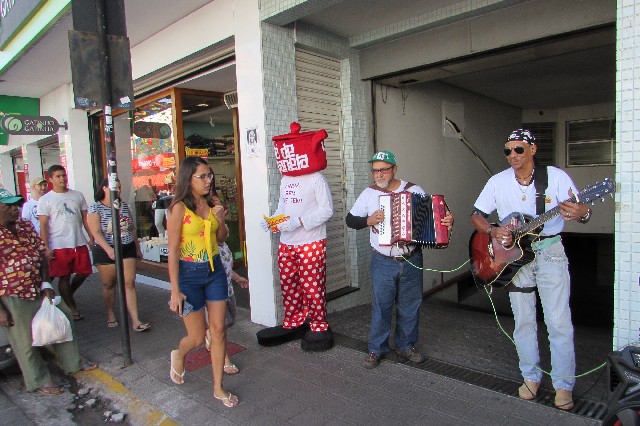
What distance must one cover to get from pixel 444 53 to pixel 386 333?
310 centimetres

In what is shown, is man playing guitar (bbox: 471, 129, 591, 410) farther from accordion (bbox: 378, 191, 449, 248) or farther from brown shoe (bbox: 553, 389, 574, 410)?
accordion (bbox: 378, 191, 449, 248)

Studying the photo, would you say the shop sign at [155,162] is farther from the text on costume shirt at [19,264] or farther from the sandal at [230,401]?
the sandal at [230,401]

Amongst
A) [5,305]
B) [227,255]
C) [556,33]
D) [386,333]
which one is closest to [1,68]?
[5,305]

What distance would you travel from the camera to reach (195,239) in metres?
3.38

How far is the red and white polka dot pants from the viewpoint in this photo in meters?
4.41

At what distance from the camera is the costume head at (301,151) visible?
167 inches

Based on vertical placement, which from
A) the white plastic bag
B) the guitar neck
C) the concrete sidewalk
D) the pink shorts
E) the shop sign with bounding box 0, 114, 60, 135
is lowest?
the concrete sidewalk

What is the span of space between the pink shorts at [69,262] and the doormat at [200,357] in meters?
2.21

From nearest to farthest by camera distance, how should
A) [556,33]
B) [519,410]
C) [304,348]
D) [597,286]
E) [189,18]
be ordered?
1. [519,410]
2. [556,33]
3. [304,348]
4. [189,18]
5. [597,286]

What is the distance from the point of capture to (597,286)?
893 cm

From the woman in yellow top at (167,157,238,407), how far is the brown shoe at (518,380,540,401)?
2.14 m

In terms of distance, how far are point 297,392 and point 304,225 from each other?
149 cm

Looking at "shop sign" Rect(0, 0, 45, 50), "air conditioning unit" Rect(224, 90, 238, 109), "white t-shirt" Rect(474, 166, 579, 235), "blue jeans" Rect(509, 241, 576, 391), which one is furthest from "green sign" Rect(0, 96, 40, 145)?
"blue jeans" Rect(509, 241, 576, 391)

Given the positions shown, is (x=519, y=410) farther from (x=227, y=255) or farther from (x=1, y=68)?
(x=1, y=68)
